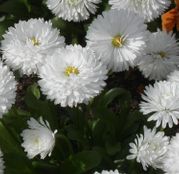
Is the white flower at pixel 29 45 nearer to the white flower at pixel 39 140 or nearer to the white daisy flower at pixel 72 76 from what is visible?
the white daisy flower at pixel 72 76

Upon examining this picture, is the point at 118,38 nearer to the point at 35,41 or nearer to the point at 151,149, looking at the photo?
the point at 35,41

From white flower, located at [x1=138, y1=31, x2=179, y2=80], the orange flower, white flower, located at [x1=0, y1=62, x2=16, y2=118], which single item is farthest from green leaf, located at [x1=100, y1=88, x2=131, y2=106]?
the orange flower

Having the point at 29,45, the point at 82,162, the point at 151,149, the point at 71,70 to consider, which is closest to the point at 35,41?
the point at 29,45

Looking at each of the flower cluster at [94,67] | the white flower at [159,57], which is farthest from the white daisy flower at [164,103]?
the white flower at [159,57]

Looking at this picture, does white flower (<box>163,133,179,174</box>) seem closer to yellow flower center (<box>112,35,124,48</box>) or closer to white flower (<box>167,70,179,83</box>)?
white flower (<box>167,70,179,83</box>)

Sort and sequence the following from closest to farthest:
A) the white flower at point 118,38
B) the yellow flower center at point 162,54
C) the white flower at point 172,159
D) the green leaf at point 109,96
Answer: the white flower at point 172,159 < the white flower at point 118,38 < the green leaf at point 109,96 < the yellow flower center at point 162,54

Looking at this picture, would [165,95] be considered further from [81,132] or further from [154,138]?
[81,132]
